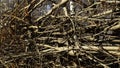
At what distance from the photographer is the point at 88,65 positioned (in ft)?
7.66

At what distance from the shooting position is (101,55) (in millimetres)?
2283

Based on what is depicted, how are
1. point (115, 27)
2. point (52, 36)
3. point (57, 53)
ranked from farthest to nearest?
1. point (52, 36)
2. point (57, 53)
3. point (115, 27)

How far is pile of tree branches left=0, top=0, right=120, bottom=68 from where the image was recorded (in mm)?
2281

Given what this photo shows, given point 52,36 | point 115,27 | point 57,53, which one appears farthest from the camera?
point 52,36

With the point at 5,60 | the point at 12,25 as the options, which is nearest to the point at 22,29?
the point at 12,25

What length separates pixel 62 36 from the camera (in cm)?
255

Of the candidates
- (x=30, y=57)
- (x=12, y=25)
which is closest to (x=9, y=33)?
(x=12, y=25)

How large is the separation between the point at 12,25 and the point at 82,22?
0.67 metres

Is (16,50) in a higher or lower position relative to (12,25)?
lower

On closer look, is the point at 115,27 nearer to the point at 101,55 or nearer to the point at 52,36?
the point at 101,55

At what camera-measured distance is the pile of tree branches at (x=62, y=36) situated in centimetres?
228

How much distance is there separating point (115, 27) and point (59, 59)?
20.3 inches

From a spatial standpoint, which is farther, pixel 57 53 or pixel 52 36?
pixel 52 36

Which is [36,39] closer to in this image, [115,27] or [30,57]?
[30,57]
